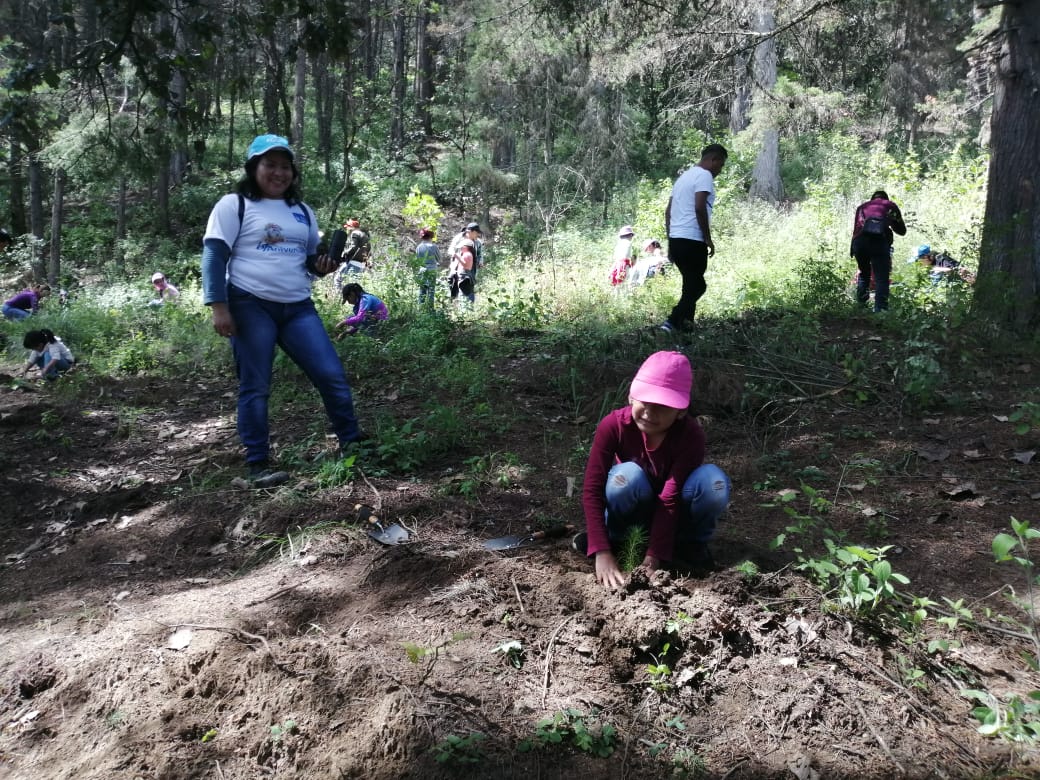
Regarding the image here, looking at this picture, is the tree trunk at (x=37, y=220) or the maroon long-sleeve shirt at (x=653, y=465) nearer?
the maroon long-sleeve shirt at (x=653, y=465)

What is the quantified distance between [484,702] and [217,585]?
1.64 m

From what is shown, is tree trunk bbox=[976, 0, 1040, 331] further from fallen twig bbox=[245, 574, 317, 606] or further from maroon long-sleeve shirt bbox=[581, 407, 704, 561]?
fallen twig bbox=[245, 574, 317, 606]

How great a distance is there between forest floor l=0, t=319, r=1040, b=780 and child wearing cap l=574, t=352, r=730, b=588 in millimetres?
136

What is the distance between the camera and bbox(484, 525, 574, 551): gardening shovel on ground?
343cm

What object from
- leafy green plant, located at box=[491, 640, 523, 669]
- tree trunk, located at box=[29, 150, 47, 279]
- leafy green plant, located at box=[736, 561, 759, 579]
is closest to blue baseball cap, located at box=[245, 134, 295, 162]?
leafy green plant, located at box=[491, 640, 523, 669]

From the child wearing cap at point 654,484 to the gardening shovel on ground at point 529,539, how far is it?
1.62 feet

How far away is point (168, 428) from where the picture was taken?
20.5 feet

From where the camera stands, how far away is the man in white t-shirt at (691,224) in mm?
6684

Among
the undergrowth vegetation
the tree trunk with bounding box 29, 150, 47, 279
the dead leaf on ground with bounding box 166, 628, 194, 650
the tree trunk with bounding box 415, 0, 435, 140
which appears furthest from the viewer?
the tree trunk with bounding box 415, 0, 435, 140

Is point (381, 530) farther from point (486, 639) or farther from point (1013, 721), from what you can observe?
point (1013, 721)

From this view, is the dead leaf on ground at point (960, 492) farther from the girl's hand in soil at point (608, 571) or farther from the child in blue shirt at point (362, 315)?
the child in blue shirt at point (362, 315)

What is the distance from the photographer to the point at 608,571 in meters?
2.83

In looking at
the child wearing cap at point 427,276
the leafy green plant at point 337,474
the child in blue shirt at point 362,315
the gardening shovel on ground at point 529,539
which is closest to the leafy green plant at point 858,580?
the gardening shovel on ground at point 529,539

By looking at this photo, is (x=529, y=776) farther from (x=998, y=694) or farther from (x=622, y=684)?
(x=998, y=694)
